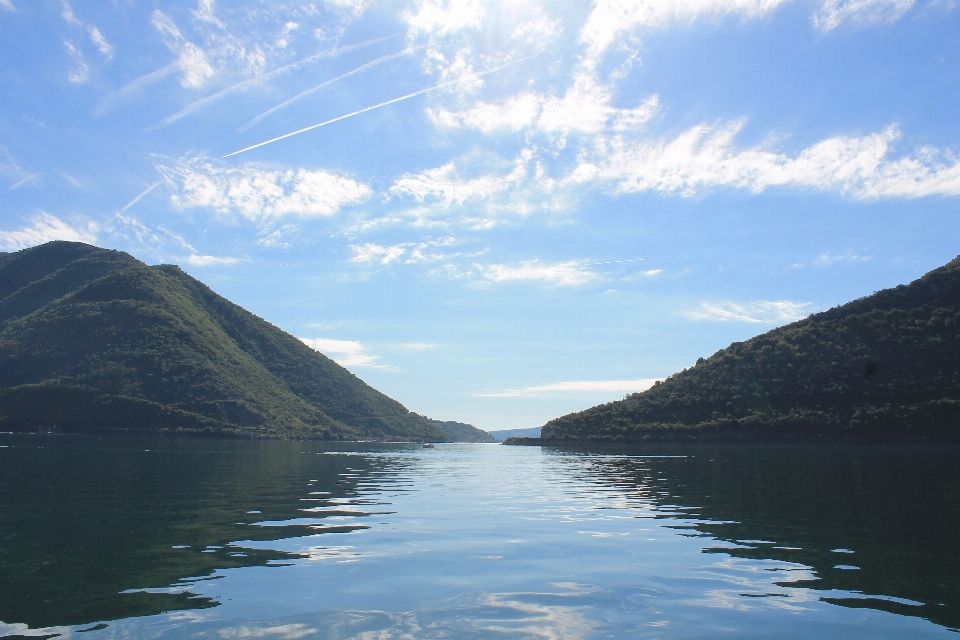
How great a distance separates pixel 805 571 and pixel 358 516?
16.6 metres

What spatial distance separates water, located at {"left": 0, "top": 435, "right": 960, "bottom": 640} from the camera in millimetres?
11039

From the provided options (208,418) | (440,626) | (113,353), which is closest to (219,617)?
(440,626)

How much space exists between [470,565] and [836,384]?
5103 inches

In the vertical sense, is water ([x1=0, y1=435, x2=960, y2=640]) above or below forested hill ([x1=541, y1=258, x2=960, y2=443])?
below

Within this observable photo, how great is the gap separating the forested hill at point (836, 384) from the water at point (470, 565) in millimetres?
95562

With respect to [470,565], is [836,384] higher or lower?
higher

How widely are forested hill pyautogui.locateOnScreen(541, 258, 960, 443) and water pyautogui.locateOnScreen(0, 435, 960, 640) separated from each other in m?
95.6

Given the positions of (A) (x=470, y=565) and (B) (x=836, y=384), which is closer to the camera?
(A) (x=470, y=565)

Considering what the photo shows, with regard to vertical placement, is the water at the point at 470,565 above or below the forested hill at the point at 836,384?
below

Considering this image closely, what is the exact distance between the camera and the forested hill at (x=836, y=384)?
367 ft

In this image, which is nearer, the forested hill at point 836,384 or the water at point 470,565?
the water at point 470,565

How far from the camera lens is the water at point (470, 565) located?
36.2 ft

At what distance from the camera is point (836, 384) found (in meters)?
123

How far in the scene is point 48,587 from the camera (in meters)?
12.8
